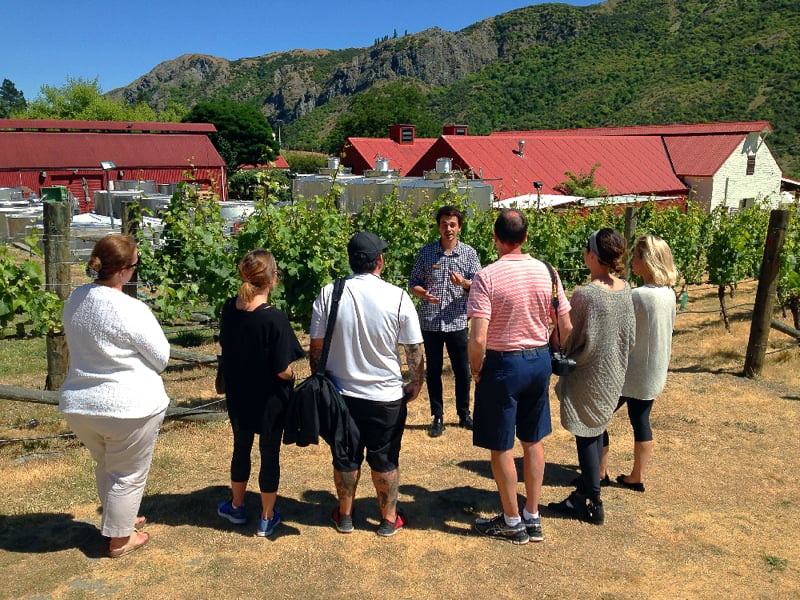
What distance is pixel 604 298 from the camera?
11.9ft

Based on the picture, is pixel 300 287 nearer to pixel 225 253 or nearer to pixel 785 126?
pixel 225 253

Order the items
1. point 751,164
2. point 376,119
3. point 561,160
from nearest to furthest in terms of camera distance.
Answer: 1. point 561,160
2. point 751,164
3. point 376,119

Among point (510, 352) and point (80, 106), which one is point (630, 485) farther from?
point (80, 106)

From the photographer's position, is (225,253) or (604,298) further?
(225,253)

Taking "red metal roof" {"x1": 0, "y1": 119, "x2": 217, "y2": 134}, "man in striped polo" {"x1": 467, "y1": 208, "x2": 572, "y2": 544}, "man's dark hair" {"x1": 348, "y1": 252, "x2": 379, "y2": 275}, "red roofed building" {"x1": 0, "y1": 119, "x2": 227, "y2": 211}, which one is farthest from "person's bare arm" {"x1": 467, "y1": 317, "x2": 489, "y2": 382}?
"red metal roof" {"x1": 0, "y1": 119, "x2": 217, "y2": 134}

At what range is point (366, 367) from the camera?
3.42m

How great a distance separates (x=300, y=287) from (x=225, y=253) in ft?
2.31

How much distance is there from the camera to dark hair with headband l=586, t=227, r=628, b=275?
3.56 metres

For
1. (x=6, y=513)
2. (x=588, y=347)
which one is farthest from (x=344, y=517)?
(x=6, y=513)

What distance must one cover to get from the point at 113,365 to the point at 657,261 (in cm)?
287

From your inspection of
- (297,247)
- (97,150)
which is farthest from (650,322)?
(97,150)

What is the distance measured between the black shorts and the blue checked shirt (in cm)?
157

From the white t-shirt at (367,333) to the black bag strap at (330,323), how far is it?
0.02m

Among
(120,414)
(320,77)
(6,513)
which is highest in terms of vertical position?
(320,77)
